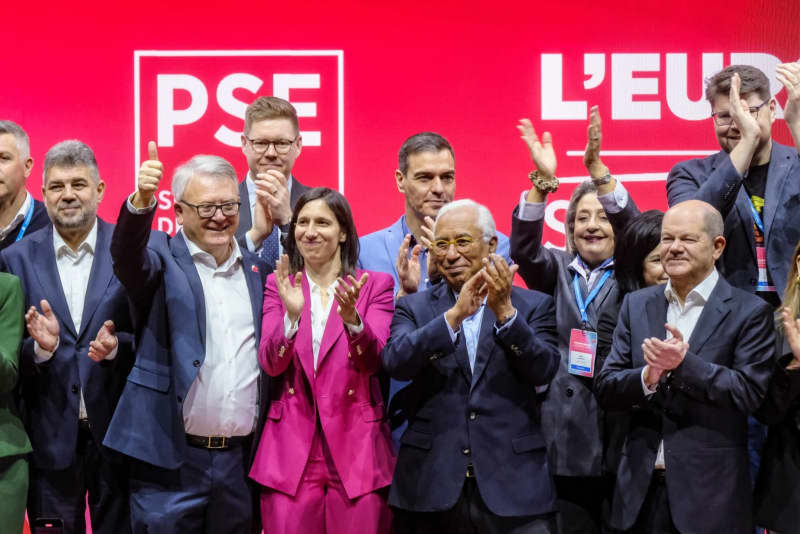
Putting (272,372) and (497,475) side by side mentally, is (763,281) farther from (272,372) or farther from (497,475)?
(272,372)

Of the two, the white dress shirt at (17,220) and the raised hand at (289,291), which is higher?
the white dress shirt at (17,220)

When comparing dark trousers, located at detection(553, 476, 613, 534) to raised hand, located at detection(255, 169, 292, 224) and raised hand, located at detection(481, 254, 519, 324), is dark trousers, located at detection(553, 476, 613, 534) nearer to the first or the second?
raised hand, located at detection(481, 254, 519, 324)

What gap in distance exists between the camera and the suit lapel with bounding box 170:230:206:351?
3330 mm

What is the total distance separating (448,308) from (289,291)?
1.73ft

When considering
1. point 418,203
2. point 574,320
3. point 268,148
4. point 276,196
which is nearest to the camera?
point 574,320

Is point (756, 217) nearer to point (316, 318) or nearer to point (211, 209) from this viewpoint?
point (316, 318)

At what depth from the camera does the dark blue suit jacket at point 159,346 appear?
3.23 m

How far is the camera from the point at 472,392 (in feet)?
10.1

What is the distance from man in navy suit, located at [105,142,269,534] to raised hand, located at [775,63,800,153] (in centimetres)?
201

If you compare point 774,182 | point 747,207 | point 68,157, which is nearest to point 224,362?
point 68,157

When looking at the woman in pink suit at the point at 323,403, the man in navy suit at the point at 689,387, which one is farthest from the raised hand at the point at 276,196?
the man in navy suit at the point at 689,387

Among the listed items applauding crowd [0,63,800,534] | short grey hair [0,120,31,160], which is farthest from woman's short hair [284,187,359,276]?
short grey hair [0,120,31,160]

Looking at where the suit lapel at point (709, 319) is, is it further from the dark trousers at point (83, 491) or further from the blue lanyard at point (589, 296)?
the dark trousers at point (83, 491)

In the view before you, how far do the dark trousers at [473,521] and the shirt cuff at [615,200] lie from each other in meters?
1.19
